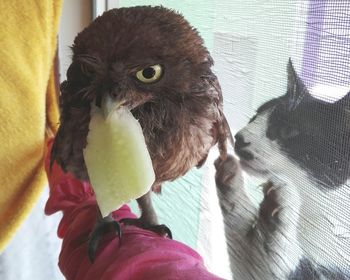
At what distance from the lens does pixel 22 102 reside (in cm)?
80

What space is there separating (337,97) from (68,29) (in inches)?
38.2

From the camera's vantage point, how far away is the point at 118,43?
17.3 inches

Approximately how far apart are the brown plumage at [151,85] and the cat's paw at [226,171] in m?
0.10

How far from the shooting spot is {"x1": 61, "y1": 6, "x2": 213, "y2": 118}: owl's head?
43 cm

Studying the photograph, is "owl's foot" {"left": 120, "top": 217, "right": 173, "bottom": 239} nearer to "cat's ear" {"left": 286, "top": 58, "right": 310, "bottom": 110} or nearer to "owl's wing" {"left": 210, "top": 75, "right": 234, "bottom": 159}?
"owl's wing" {"left": 210, "top": 75, "right": 234, "bottom": 159}

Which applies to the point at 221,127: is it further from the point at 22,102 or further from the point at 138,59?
the point at 22,102

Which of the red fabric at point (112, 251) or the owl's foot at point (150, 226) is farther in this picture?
the owl's foot at point (150, 226)

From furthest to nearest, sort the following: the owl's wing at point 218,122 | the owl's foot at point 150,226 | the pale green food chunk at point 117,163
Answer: the owl's foot at point 150,226
the owl's wing at point 218,122
the pale green food chunk at point 117,163

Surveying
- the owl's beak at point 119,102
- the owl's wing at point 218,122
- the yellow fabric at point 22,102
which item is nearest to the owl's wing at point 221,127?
the owl's wing at point 218,122

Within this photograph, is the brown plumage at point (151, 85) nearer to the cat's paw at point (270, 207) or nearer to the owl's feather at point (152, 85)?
the owl's feather at point (152, 85)

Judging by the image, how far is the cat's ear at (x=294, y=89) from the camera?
48 cm

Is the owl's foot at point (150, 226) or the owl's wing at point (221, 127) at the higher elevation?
the owl's wing at point (221, 127)

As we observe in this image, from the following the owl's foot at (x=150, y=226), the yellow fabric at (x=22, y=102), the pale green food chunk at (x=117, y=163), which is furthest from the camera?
the yellow fabric at (x=22, y=102)

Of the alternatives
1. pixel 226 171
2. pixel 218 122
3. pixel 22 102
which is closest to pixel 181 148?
pixel 218 122
